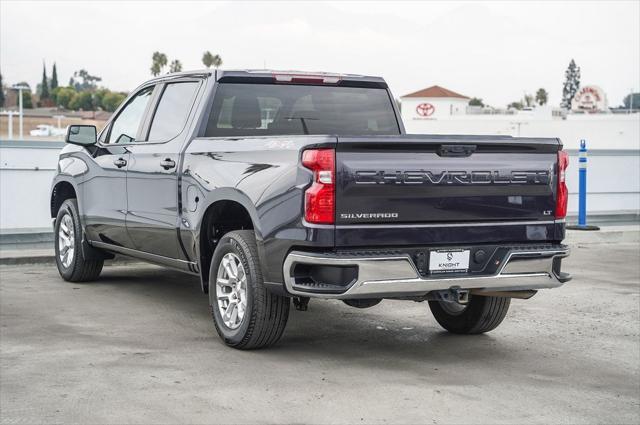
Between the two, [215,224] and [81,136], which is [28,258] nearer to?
[81,136]

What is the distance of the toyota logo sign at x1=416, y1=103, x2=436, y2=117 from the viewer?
154875 mm

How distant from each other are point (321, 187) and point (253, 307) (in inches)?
41.5

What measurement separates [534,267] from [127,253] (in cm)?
376

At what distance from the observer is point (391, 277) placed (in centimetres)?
641

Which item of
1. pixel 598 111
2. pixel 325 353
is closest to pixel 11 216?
pixel 325 353

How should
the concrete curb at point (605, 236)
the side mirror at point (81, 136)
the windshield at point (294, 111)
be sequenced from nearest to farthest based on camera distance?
1. the windshield at point (294, 111)
2. the side mirror at point (81, 136)
3. the concrete curb at point (605, 236)


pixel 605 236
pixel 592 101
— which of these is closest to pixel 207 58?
pixel 592 101

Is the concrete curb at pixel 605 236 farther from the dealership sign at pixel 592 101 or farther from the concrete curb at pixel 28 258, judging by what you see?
the dealership sign at pixel 592 101

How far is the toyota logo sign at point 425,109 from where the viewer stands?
508 feet

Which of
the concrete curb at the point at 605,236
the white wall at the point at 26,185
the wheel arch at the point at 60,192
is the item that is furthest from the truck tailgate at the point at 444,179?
the concrete curb at the point at 605,236

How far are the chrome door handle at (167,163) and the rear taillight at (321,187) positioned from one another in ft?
6.41

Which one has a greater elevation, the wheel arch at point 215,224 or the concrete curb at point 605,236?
the wheel arch at point 215,224

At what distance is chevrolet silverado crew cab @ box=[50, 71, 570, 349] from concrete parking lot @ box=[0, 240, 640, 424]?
440mm

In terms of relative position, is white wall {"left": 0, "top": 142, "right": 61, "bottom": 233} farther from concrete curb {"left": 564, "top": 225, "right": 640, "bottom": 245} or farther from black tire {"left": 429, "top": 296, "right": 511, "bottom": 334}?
black tire {"left": 429, "top": 296, "right": 511, "bottom": 334}
